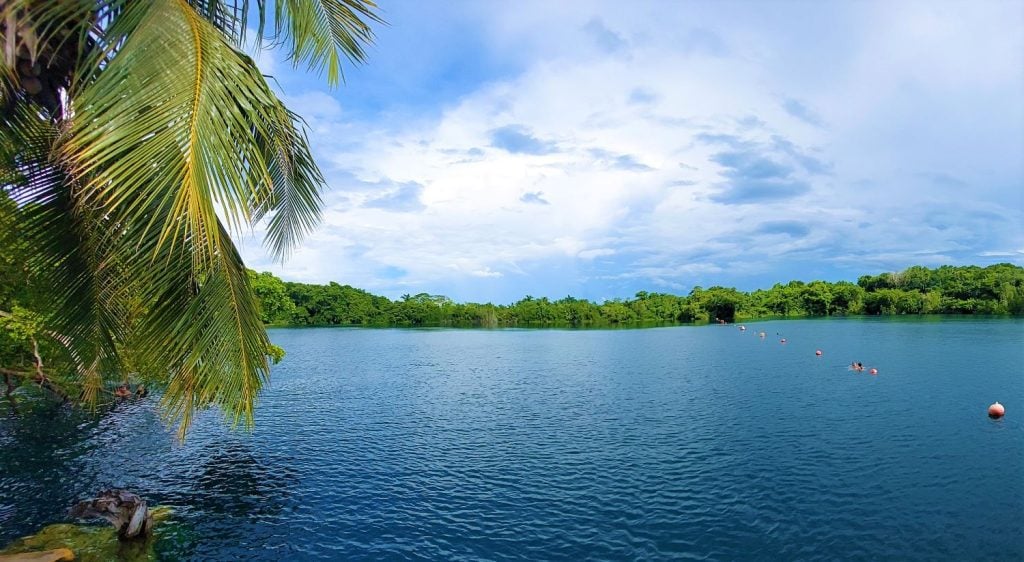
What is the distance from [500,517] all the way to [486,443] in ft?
26.3

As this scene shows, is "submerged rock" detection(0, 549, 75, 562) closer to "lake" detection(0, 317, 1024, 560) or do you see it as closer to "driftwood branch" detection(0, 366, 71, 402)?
"lake" detection(0, 317, 1024, 560)

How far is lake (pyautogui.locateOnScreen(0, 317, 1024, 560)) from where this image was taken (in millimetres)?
14531

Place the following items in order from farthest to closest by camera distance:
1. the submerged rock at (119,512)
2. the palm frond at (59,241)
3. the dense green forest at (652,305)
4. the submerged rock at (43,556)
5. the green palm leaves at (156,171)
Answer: the dense green forest at (652,305), the submerged rock at (119,512), the submerged rock at (43,556), the palm frond at (59,241), the green palm leaves at (156,171)

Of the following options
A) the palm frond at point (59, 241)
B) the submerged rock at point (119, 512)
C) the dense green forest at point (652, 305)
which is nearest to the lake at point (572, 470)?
the submerged rock at point (119, 512)

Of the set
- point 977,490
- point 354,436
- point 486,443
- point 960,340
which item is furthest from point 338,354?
point 960,340

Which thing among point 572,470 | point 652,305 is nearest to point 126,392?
point 572,470

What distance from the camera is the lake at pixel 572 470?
1453 centimetres

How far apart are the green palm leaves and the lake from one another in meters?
10.0

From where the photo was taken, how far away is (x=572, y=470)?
19.9 metres

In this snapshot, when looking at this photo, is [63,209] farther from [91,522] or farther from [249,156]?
[91,522]

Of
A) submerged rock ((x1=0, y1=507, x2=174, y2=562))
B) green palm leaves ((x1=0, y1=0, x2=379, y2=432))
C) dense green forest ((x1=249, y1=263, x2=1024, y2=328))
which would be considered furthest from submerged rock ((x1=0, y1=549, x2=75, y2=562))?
dense green forest ((x1=249, y1=263, x2=1024, y2=328))

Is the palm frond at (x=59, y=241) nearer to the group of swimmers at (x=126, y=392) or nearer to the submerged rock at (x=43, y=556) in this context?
the submerged rock at (x=43, y=556)

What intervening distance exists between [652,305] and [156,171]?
14802cm

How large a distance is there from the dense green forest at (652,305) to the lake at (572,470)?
94484 mm
